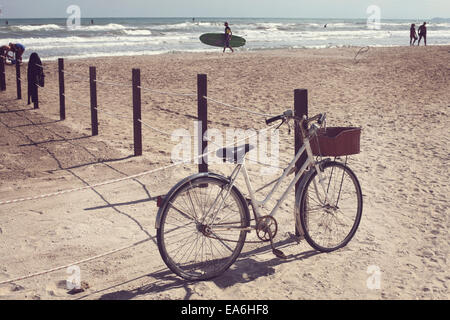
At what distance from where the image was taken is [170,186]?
6.10 metres

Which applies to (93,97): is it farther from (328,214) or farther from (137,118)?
(328,214)

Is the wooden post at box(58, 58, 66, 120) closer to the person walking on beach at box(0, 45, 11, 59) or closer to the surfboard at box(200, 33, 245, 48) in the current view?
the person walking on beach at box(0, 45, 11, 59)

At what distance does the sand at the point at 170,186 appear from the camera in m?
3.87

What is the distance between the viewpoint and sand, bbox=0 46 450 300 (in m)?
3.87

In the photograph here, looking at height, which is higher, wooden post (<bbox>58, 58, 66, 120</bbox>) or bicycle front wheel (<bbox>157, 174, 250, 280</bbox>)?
wooden post (<bbox>58, 58, 66, 120</bbox>)

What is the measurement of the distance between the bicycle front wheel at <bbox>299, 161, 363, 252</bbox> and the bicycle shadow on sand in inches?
9.9

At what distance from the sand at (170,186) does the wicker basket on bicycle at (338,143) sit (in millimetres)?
907

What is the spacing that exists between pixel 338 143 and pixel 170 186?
102 inches

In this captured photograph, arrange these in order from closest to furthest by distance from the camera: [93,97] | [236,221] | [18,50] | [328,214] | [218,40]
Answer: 1. [236,221]
2. [328,214]
3. [93,97]
4. [18,50]
5. [218,40]

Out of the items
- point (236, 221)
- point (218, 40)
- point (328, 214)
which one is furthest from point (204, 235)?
point (218, 40)

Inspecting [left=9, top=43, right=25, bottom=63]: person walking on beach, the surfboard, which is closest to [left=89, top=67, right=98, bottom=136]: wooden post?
[left=9, top=43, right=25, bottom=63]: person walking on beach

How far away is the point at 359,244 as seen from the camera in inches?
183
